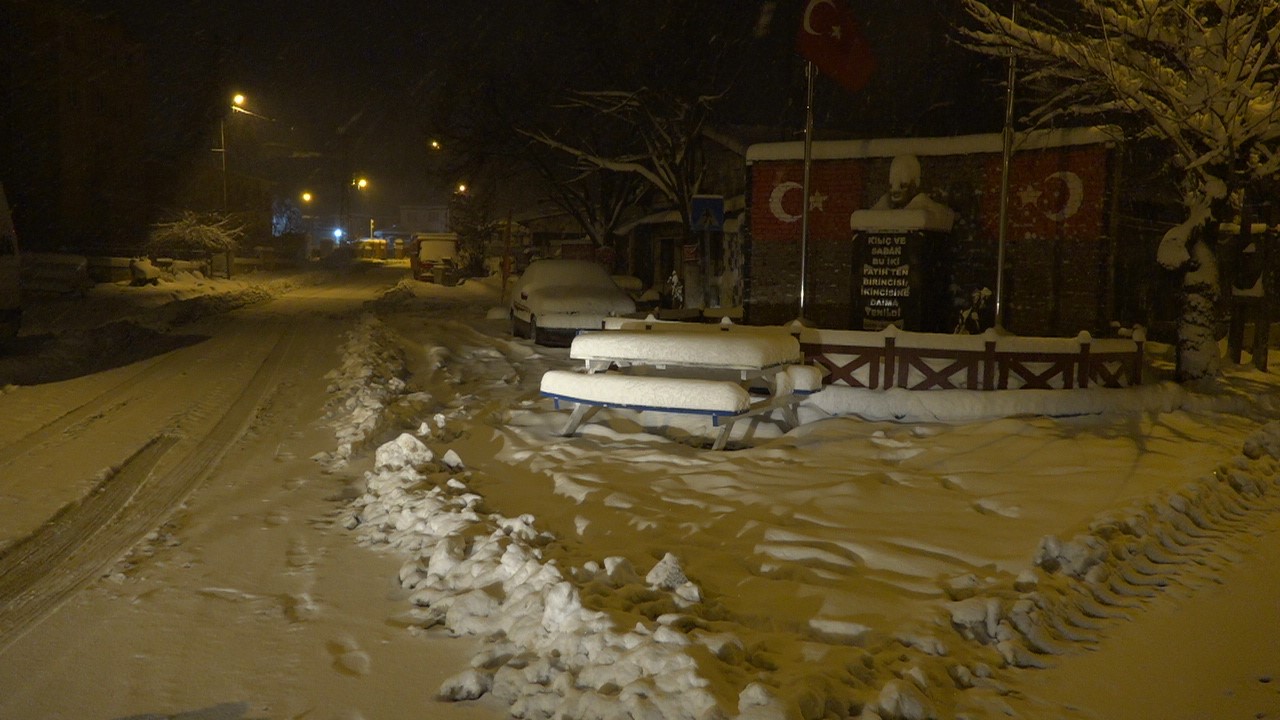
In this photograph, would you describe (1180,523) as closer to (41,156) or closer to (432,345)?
(432,345)

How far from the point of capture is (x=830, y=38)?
50.5 ft

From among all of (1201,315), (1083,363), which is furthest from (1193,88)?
(1083,363)

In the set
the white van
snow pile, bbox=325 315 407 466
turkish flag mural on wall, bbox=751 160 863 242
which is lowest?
snow pile, bbox=325 315 407 466

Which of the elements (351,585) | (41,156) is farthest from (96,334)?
(41,156)

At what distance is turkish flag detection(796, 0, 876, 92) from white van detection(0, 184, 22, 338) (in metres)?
12.7

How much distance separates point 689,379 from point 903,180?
29.0ft

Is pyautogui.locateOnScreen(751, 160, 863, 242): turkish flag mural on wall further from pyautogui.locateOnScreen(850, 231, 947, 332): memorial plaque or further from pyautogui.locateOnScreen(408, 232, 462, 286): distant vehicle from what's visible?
pyautogui.locateOnScreen(408, 232, 462, 286): distant vehicle

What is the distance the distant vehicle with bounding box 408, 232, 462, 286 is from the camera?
4191 centimetres

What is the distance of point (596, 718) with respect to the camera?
13.5ft

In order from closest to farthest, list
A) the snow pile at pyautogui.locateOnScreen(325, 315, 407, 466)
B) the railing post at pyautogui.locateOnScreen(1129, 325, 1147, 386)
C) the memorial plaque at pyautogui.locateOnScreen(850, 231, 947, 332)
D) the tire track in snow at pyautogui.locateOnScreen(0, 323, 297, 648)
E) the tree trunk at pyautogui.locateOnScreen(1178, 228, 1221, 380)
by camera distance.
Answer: the tire track in snow at pyautogui.locateOnScreen(0, 323, 297, 648) → the snow pile at pyautogui.locateOnScreen(325, 315, 407, 466) → the railing post at pyautogui.locateOnScreen(1129, 325, 1147, 386) → the tree trunk at pyautogui.locateOnScreen(1178, 228, 1221, 380) → the memorial plaque at pyautogui.locateOnScreen(850, 231, 947, 332)

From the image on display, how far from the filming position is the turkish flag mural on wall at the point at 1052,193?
16938 mm

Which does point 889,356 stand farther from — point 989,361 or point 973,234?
point 973,234

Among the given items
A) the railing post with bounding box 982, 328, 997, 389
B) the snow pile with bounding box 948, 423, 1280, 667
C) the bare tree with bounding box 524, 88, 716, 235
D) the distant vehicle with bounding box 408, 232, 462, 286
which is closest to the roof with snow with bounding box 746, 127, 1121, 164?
the railing post with bounding box 982, 328, 997, 389

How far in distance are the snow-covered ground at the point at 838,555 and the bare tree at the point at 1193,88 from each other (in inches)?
105
